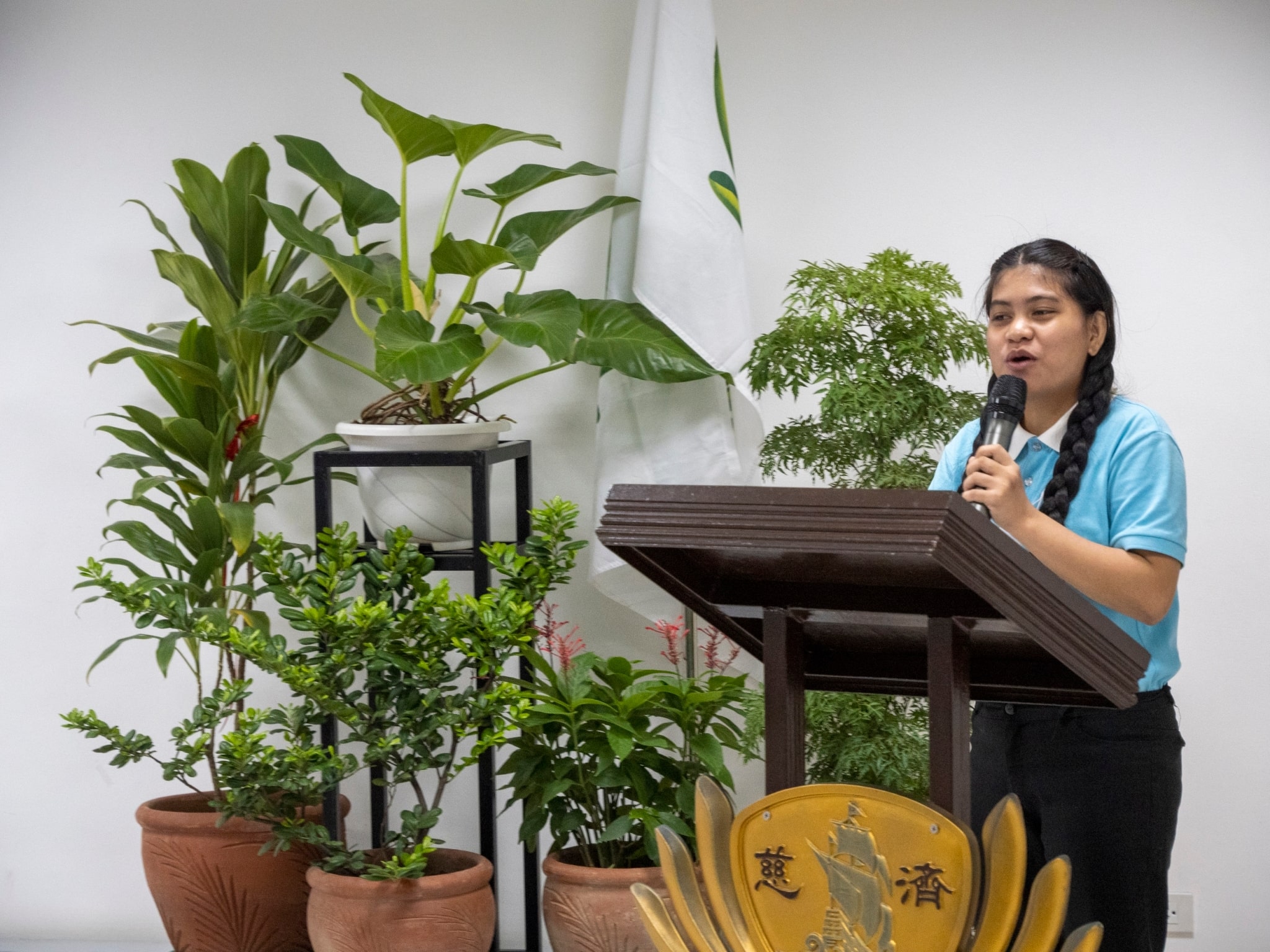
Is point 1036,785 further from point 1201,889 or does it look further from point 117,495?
point 117,495

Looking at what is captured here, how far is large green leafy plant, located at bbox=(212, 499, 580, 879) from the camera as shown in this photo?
2189mm

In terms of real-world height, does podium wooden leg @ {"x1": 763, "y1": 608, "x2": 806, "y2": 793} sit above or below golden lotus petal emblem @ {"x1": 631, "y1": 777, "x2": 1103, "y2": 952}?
above

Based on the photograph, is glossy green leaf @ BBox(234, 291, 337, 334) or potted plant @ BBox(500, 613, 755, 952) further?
glossy green leaf @ BBox(234, 291, 337, 334)

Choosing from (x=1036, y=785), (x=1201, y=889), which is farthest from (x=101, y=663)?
(x=1201, y=889)

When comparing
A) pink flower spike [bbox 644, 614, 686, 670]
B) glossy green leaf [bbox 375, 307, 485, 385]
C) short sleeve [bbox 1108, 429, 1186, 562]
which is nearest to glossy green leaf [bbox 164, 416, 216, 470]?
glossy green leaf [bbox 375, 307, 485, 385]

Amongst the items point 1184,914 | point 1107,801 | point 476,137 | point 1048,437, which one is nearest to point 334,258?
point 476,137

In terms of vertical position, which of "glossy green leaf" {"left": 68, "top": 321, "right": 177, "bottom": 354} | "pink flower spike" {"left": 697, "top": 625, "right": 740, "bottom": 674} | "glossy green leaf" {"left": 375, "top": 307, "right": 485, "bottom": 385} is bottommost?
"pink flower spike" {"left": 697, "top": 625, "right": 740, "bottom": 674}

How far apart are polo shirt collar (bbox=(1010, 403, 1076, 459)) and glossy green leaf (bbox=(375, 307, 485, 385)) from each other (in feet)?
3.69

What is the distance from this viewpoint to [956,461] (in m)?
1.55

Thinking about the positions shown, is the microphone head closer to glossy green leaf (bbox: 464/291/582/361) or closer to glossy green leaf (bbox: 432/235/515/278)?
glossy green leaf (bbox: 464/291/582/361)

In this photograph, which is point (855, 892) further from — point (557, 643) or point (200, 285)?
point (200, 285)

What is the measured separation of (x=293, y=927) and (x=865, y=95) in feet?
7.31

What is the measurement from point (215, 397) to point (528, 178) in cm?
85

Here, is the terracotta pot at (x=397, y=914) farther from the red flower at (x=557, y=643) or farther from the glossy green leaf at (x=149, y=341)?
the glossy green leaf at (x=149, y=341)
